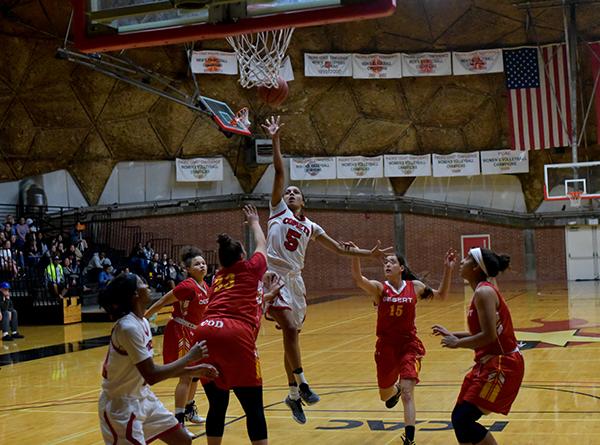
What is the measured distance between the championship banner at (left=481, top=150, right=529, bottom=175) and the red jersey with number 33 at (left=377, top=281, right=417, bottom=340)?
2415 cm

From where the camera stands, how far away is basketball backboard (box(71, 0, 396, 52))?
5.91 m

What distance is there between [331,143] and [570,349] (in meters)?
19.7

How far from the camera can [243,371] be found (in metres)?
5.36

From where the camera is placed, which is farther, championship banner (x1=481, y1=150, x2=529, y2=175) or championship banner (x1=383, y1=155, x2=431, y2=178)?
championship banner (x1=383, y1=155, x2=431, y2=178)

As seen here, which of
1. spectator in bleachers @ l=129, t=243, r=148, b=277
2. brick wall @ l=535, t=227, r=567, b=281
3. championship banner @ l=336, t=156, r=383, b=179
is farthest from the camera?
brick wall @ l=535, t=227, r=567, b=281

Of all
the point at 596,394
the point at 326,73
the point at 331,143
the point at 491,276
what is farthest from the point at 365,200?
the point at 491,276

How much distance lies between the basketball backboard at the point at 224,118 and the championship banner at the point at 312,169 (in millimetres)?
4117

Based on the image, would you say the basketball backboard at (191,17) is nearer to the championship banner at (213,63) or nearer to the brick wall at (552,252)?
the championship banner at (213,63)

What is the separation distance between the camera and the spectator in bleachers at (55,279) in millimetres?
20797

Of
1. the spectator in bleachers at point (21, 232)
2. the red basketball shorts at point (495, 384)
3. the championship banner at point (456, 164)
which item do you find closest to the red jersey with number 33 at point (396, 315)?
the red basketball shorts at point (495, 384)

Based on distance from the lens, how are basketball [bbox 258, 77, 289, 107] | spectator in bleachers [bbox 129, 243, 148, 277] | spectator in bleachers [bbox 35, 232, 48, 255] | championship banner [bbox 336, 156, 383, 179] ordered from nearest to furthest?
1. basketball [bbox 258, 77, 289, 107]
2. spectator in bleachers [bbox 35, 232, 48, 255]
3. spectator in bleachers [bbox 129, 243, 148, 277]
4. championship banner [bbox 336, 156, 383, 179]

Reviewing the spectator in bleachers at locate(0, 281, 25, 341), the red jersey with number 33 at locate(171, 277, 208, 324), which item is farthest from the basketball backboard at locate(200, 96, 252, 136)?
the red jersey with number 33 at locate(171, 277, 208, 324)

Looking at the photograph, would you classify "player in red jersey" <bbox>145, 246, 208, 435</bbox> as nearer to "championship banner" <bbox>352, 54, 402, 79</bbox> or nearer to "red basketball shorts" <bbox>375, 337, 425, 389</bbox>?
"red basketball shorts" <bbox>375, 337, 425, 389</bbox>

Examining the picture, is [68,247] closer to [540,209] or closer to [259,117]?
[259,117]
